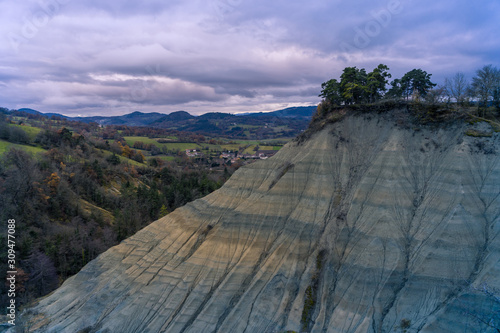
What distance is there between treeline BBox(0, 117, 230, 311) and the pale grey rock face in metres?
10.5

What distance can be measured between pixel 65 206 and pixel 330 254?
5384 cm

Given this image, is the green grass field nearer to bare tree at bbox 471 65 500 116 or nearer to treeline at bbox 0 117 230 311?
treeline at bbox 0 117 230 311

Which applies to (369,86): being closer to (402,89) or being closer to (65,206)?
(402,89)

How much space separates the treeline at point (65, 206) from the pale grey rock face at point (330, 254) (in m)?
10.5

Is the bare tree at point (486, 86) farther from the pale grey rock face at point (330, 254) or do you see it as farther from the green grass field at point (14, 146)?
the green grass field at point (14, 146)

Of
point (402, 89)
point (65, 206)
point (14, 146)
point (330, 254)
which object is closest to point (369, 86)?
point (402, 89)

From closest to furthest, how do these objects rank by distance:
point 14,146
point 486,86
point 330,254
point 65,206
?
1. point 330,254
2. point 486,86
3. point 65,206
4. point 14,146

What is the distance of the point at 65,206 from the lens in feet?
178

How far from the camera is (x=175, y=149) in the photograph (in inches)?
5851

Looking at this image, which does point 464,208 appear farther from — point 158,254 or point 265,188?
point 158,254

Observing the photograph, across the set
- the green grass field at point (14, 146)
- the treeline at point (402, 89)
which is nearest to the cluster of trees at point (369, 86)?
the treeline at point (402, 89)

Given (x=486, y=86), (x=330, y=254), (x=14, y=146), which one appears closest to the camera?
(x=330, y=254)

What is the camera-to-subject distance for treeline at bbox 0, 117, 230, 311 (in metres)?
36.9

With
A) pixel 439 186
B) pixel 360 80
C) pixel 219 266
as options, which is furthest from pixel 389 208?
pixel 360 80
